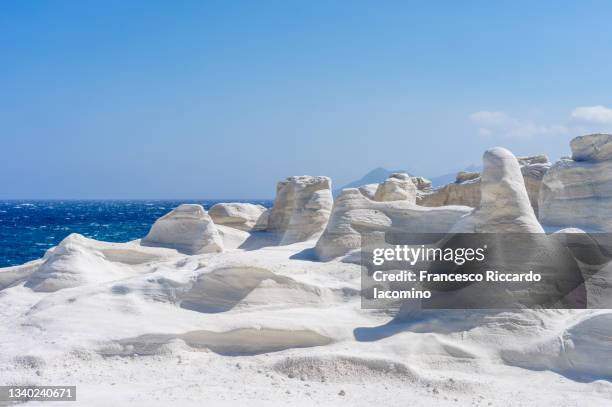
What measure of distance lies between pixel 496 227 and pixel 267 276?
315cm

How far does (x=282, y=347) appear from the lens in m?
6.75

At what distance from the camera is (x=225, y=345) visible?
684 centimetres

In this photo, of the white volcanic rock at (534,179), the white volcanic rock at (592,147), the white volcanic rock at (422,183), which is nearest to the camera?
the white volcanic rock at (592,147)

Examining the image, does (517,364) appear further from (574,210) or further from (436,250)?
(574,210)

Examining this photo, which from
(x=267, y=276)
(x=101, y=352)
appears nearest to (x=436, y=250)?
(x=267, y=276)

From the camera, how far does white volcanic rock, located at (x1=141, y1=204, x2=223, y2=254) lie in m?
13.8

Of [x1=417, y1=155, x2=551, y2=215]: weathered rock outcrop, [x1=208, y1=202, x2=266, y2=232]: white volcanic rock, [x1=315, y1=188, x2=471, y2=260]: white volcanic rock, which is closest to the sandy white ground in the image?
[x1=315, y1=188, x2=471, y2=260]: white volcanic rock

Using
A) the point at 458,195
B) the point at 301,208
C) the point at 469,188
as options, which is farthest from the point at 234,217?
the point at 469,188

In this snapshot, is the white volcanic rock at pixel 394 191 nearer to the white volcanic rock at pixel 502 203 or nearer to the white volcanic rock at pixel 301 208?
the white volcanic rock at pixel 301 208

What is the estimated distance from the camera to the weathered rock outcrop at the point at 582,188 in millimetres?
10789

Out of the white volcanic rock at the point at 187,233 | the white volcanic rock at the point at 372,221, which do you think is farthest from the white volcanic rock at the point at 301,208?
the white volcanic rock at the point at 372,221

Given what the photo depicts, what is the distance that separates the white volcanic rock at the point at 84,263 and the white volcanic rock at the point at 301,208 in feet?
10.7

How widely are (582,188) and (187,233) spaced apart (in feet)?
29.2

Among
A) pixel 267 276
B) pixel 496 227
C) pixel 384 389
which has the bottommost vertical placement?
pixel 384 389
